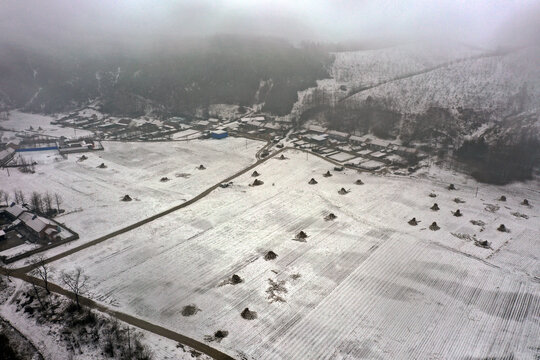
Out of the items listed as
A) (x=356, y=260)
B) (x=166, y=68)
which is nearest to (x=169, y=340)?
(x=356, y=260)

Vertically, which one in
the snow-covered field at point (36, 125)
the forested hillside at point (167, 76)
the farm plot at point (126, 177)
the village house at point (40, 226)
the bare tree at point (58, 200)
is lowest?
the snow-covered field at point (36, 125)

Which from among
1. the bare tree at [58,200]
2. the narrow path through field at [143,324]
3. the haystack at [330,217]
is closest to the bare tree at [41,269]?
the narrow path through field at [143,324]

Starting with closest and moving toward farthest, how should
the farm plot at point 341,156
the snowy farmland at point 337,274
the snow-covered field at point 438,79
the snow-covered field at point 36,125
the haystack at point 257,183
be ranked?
the snowy farmland at point 337,274
the haystack at point 257,183
the farm plot at point 341,156
the snow-covered field at point 438,79
the snow-covered field at point 36,125

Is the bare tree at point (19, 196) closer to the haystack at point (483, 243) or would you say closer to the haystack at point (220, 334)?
the haystack at point (220, 334)

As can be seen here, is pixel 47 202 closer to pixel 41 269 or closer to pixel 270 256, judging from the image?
pixel 41 269

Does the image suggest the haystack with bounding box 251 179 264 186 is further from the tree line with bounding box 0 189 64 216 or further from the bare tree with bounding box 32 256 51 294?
the bare tree with bounding box 32 256 51 294

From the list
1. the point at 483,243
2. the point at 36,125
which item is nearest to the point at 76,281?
the point at 483,243
